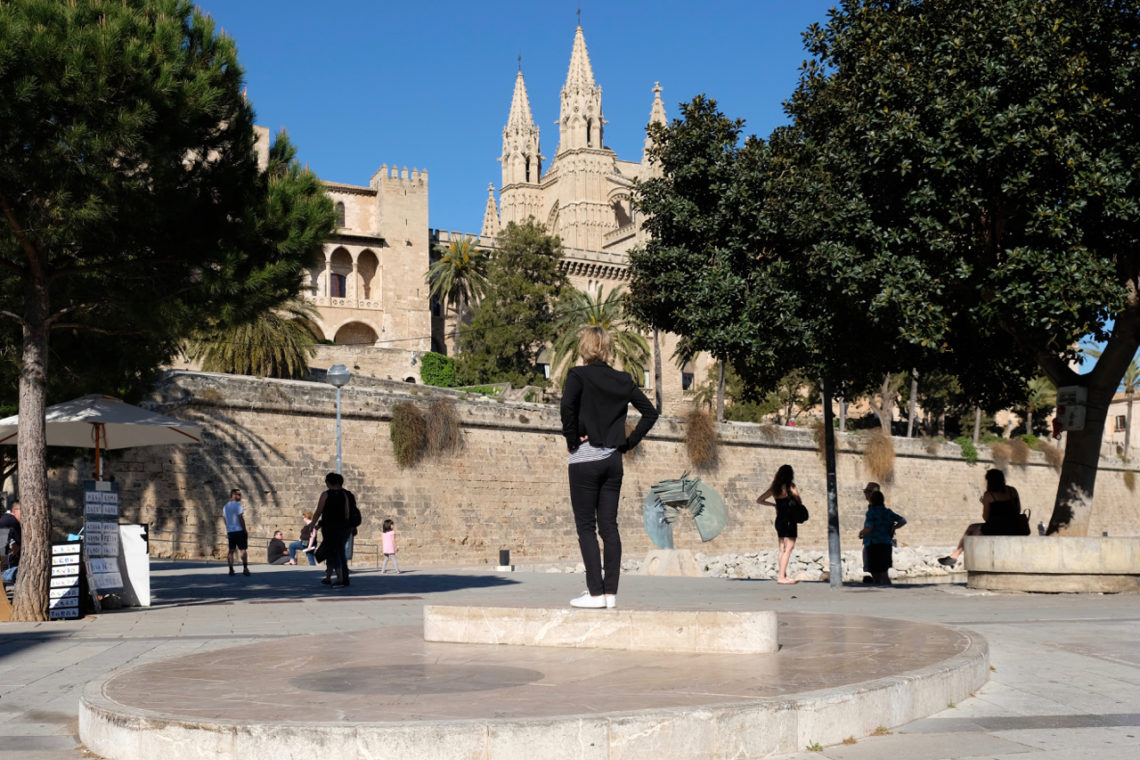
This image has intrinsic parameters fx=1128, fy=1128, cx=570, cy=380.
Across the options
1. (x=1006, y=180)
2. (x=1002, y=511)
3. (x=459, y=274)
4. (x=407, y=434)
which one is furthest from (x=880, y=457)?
(x=1006, y=180)

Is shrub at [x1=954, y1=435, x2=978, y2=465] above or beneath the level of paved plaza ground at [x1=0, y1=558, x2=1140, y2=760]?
above

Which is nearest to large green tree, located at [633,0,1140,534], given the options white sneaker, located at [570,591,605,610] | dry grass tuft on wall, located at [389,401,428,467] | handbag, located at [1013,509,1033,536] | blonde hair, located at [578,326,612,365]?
handbag, located at [1013,509,1033,536]

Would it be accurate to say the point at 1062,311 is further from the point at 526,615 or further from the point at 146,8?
the point at 146,8

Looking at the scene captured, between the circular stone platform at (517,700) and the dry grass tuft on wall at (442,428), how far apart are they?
23080 millimetres

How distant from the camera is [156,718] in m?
4.06

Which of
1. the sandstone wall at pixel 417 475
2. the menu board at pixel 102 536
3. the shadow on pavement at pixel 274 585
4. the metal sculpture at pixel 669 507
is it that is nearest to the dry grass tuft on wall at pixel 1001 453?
the sandstone wall at pixel 417 475

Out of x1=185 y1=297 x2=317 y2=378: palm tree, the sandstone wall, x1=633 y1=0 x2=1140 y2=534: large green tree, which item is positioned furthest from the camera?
x1=185 y1=297 x2=317 y2=378: palm tree

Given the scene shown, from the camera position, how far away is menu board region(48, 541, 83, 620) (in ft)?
34.0

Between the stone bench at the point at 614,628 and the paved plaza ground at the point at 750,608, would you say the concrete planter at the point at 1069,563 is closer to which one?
the paved plaza ground at the point at 750,608

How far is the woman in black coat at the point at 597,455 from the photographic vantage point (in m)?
6.20

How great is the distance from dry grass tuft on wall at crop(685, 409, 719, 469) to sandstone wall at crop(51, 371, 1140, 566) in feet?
1.13

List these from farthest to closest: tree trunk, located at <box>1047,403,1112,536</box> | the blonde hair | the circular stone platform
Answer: tree trunk, located at <box>1047,403,1112,536</box>
the blonde hair
the circular stone platform

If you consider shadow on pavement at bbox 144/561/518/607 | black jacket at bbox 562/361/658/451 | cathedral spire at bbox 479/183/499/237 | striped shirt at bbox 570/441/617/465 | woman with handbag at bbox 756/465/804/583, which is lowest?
shadow on pavement at bbox 144/561/518/607

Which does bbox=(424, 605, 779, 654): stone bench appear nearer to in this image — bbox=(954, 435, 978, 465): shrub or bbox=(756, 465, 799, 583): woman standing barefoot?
bbox=(756, 465, 799, 583): woman standing barefoot
